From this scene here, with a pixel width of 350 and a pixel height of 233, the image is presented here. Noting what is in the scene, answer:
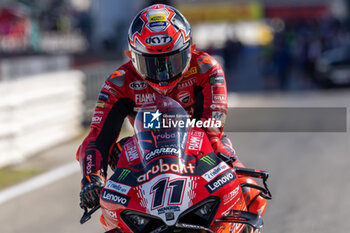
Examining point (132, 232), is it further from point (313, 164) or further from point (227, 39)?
point (227, 39)

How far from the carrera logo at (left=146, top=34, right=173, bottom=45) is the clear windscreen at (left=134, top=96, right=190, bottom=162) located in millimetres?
360

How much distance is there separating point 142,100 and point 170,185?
106 centimetres

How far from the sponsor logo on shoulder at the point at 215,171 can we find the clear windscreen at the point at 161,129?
202mm

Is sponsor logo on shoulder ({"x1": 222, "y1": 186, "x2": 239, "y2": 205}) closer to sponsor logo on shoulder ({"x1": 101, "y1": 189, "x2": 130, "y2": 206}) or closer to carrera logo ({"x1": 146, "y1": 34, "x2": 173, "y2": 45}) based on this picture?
sponsor logo on shoulder ({"x1": 101, "y1": 189, "x2": 130, "y2": 206})

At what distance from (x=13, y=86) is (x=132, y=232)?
7.87 m

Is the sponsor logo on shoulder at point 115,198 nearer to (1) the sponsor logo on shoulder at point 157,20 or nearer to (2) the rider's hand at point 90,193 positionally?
(2) the rider's hand at point 90,193

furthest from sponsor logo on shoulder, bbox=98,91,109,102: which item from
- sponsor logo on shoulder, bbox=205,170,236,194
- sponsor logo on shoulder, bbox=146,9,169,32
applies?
sponsor logo on shoulder, bbox=205,170,236,194

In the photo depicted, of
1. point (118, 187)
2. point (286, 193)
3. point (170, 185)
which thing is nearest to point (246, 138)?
point (286, 193)

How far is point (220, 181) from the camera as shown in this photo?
3.82 metres

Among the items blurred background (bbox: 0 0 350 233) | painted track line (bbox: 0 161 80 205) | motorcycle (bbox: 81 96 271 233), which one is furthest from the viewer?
painted track line (bbox: 0 161 80 205)

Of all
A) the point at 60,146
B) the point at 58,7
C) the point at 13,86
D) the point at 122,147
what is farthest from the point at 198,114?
the point at 58,7

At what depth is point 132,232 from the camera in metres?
3.66

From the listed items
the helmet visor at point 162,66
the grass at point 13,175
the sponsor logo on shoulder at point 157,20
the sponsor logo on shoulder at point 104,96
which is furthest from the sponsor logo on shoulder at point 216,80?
the grass at point 13,175

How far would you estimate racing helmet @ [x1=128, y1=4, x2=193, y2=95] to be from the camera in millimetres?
4207
